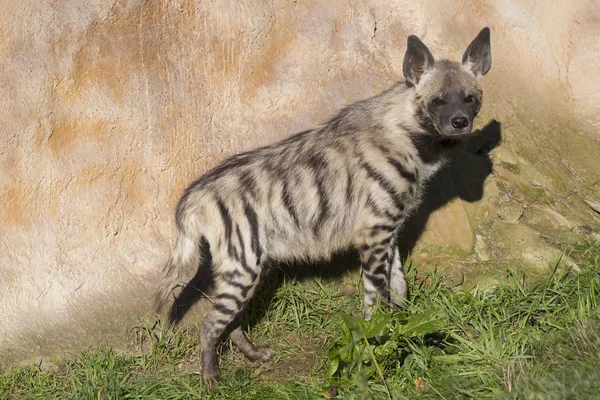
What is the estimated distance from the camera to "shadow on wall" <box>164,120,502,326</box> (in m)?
4.79

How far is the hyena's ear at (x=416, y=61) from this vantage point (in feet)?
14.3

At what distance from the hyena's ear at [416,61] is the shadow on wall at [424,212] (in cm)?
66

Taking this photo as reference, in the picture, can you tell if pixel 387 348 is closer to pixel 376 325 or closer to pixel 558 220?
pixel 376 325

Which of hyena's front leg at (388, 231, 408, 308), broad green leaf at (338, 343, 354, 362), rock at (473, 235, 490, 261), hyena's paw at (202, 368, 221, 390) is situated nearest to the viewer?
broad green leaf at (338, 343, 354, 362)

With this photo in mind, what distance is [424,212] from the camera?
5129mm

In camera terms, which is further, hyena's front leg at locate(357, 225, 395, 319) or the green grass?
hyena's front leg at locate(357, 225, 395, 319)

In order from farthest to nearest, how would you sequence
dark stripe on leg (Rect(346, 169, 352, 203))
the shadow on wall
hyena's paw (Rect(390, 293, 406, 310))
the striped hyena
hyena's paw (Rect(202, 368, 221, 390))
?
the shadow on wall < hyena's paw (Rect(390, 293, 406, 310)) < dark stripe on leg (Rect(346, 169, 352, 203)) < the striped hyena < hyena's paw (Rect(202, 368, 221, 390))

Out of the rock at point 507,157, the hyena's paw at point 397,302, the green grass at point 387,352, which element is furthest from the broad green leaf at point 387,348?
the rock at point 507,157

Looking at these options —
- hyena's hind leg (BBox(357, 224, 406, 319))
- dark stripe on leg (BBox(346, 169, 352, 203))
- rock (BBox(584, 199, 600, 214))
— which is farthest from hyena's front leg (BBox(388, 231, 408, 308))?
rock (BBox(584, 199, 600, 214))

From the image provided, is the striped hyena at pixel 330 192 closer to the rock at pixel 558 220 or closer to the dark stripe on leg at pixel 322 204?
the dark stripe on leg at pixel 322 204

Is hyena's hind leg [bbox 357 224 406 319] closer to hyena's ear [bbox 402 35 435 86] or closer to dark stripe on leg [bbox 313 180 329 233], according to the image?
dark stripe on leg [bbox 313 180 329 233]

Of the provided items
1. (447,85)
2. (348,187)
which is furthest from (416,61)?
(348,187)

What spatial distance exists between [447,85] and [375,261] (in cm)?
117

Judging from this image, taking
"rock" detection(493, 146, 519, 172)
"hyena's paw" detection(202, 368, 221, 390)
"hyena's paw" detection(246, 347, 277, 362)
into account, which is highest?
"rock" detection(493, 146, 519, 172)
